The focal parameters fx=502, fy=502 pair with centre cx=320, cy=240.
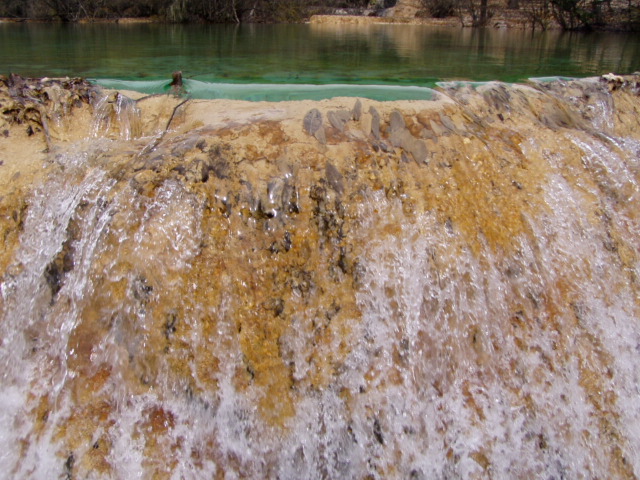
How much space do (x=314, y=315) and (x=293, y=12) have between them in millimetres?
22976

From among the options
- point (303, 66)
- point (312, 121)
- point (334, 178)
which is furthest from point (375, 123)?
point (303, 66)

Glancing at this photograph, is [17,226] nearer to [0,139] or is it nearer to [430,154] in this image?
[0,139]

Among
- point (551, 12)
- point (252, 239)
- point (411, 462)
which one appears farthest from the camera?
point (551, 12)

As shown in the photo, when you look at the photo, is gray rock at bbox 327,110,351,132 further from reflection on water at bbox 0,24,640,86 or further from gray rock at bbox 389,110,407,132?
reflection on water at bbox 0,24,640,86

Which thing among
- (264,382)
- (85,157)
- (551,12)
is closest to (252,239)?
(264,382)

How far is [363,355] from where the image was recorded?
2285mm

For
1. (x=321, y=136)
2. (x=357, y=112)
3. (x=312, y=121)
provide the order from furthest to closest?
(x=357, y=112), (x=312, y=121), (x=321, y=136)

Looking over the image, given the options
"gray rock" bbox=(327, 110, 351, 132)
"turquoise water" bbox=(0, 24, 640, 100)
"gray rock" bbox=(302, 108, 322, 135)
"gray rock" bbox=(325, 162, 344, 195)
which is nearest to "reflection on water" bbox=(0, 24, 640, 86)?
"turquoise water" bbox=(0, 24, 640, 100)

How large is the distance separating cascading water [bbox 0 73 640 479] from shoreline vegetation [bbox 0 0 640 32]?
56.8ft

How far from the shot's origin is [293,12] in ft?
74.4

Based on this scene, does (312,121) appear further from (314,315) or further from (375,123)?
(314,315)

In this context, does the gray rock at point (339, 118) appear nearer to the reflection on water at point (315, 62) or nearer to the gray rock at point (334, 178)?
the gray rock at point (334, 178)

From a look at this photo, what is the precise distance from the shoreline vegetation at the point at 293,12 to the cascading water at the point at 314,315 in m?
17.3

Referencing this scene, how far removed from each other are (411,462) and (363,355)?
0.49 metres
